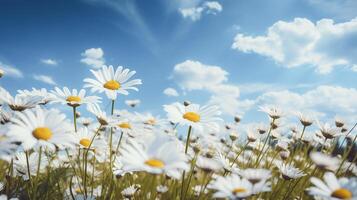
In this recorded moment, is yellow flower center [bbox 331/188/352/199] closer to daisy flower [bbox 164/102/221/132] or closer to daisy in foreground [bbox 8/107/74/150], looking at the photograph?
daisy flower [bbox 164/102/221/132]

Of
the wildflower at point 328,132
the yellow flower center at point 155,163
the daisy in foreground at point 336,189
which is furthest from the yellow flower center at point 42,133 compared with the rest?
the wildflower at point 328,132

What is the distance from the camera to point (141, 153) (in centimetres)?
158

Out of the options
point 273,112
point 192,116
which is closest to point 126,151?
point 192,116

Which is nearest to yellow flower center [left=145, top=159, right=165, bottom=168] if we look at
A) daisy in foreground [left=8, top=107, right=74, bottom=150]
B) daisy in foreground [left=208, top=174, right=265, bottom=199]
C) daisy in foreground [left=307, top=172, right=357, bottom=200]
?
daisy in foreground [left=208, top=174, right=265, bottom=199]

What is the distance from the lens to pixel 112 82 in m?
2.67

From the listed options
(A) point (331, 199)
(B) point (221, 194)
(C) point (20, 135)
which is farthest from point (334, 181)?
(C) point (20, 135)

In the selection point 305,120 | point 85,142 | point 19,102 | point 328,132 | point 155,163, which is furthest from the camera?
point 305,120

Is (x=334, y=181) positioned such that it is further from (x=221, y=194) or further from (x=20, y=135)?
(x=20, y=135)

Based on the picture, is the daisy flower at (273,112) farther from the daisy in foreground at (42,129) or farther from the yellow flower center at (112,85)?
→ the daisy in foreground at (42,129)

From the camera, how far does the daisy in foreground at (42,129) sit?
1608 mm

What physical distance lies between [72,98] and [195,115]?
901 mm

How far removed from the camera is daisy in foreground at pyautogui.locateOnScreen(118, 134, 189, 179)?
1.45 metres

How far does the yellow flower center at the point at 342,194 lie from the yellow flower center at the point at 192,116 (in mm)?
937

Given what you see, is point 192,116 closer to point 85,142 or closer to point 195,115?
point 195,115
